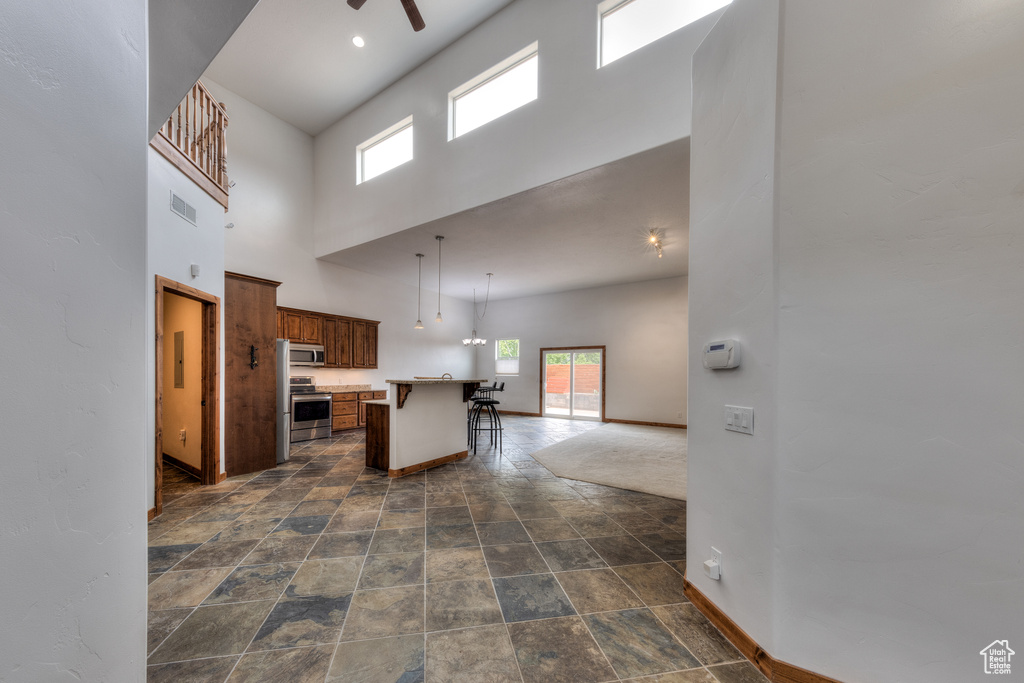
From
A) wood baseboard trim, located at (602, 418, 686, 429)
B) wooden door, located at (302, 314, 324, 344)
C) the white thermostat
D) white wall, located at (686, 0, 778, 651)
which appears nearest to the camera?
white wall, located at (686, 0, 778, 651)

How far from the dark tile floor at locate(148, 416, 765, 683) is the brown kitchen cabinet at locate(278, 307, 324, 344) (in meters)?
3.05

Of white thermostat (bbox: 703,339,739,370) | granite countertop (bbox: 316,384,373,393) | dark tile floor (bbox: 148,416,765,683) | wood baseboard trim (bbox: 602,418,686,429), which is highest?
white thermostat (bbox: 703,339,739,370)

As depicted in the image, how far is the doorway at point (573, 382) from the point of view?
8.80m

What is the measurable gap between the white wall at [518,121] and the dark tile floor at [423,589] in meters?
3.40

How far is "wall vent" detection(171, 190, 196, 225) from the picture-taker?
3.28 metres

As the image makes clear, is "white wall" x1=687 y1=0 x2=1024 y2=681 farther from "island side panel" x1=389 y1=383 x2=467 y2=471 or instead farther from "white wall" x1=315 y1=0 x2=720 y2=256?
"island side panel" x1=389 y1=383 x2=467 y2=471

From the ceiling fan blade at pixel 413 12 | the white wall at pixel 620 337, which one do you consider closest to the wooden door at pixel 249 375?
the ceiling fan blade at pixel 413 12

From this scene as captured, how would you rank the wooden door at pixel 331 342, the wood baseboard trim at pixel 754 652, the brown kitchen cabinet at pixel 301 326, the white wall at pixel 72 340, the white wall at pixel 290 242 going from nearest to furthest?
the white wall at pixel 72 340, the wood baseboard trim at pixel 754 652, the white wall at pixel 290 242, the brown kitchen cabinet at pixel 301 326, the wooden door at pixel 331 342

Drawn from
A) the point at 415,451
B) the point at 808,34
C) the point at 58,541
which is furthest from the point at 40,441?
the point at 415,451

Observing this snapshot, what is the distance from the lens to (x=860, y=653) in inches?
53.3

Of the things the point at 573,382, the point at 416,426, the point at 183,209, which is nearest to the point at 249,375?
the point at 183,209

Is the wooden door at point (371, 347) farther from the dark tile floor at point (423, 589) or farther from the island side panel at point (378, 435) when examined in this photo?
the dark tile floor at point (423, 589)

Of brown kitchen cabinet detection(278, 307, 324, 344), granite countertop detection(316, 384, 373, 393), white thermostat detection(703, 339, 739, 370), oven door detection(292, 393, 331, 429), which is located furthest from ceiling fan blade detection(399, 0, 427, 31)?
granite countertop detection(316, 384, 373, 393)

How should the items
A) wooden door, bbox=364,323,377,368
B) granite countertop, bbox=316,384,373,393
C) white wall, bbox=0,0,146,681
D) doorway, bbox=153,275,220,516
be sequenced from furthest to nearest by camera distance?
wooden door, bbox=364,323,377,368 → granite countertop, bbox=316,384,373,393 → doorway, bbox=153,275,220,516 → white wall, bbox=0,0,146,681
